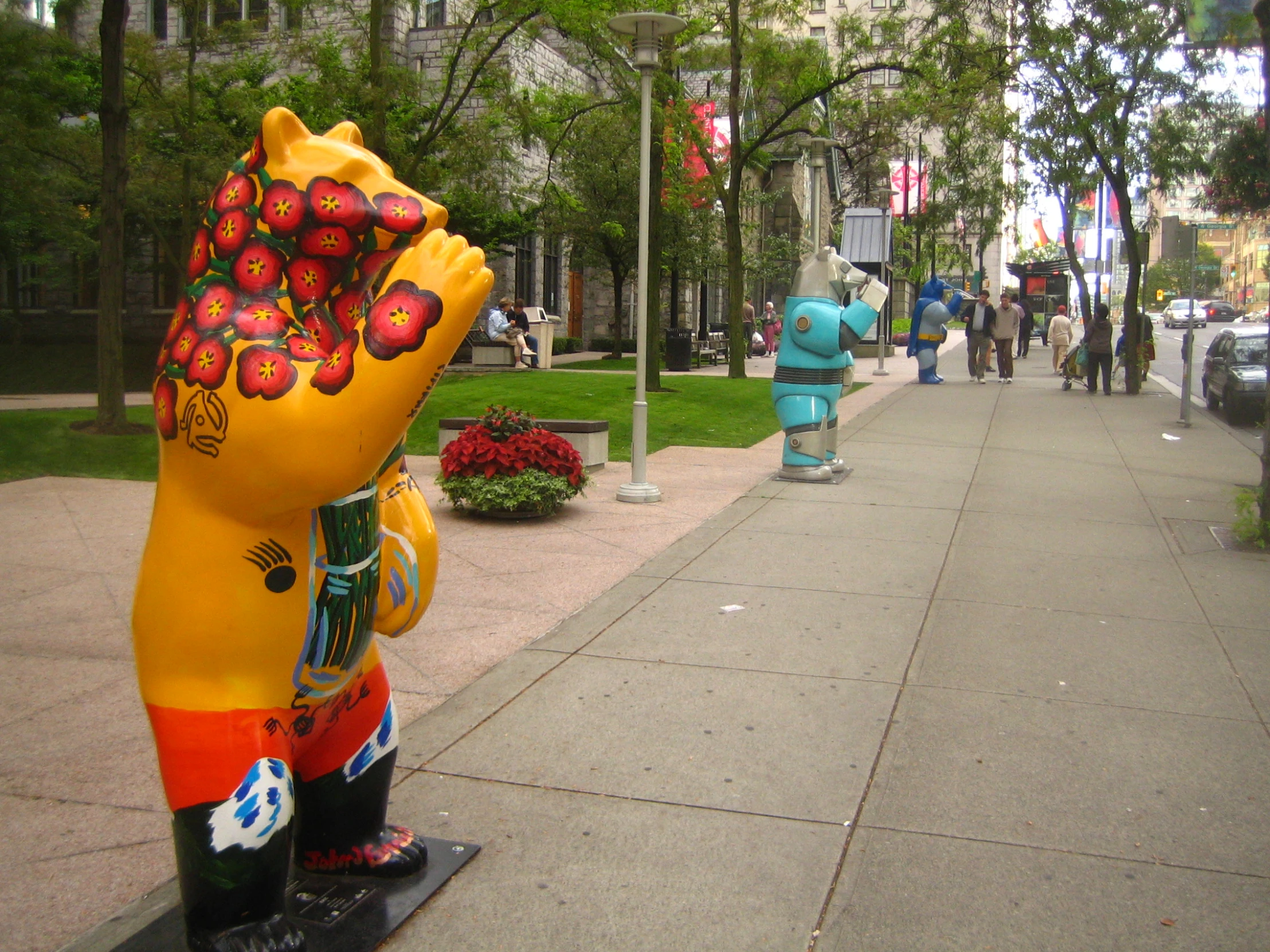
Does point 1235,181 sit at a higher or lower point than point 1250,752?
higher

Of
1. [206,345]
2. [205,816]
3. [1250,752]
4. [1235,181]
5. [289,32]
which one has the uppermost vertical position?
[289,32]

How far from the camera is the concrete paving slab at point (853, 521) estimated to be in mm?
8484

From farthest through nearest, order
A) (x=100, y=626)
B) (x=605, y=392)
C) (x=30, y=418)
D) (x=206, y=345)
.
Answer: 1. (x=605, y=392)
2. (x=30, y=418)
3. (x=100, y=626)
4. (x=206, y=345)

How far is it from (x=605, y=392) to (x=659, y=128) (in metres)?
4.15

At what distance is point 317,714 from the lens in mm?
2771

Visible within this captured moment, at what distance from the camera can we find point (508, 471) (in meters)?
8.53

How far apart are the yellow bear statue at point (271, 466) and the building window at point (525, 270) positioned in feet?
89.6

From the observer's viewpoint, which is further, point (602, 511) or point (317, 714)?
point (602, 511)

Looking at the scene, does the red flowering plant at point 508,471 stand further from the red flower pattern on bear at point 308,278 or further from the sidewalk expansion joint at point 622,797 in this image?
the red flower pattern on bear at point 308,278

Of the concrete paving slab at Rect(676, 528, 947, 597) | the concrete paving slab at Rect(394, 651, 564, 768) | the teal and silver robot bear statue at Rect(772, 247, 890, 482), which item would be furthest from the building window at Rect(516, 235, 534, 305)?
the concrete paving slab at Rect(394, 651, 564, 768)

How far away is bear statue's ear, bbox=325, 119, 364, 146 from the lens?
270 centimetres

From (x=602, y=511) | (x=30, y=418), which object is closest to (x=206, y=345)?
(x=602, y=511)

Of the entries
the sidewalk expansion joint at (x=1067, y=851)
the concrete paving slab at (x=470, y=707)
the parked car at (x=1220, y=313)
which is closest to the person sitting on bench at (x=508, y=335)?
the concrete paving slab at (x=470, y=707)

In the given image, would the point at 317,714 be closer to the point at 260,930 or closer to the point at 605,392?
the point at 260,930
